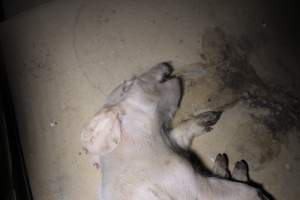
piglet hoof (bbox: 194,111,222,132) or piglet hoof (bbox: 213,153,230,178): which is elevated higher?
piglet hoof (bbox: 194,111,222,132)

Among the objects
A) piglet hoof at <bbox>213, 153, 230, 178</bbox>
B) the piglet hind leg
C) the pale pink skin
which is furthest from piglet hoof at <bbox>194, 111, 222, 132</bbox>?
the pale pink skin

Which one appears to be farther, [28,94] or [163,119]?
[28,94]

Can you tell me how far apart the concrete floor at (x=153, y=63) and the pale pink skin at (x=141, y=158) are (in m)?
0.34

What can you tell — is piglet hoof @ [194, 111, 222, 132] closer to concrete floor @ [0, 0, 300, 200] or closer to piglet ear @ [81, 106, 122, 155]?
concrete floor @ [0, 0, 300, 200]

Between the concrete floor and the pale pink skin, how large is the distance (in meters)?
0.34

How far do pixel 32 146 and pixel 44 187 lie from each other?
0.27 m

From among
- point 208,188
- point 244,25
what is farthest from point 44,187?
point 244,25

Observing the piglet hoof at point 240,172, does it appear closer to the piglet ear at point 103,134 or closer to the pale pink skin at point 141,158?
the pale pink skin at point 141,158

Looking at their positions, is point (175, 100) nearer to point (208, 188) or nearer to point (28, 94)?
point (208, 188)

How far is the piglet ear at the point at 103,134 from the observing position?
169cm

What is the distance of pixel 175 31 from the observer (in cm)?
236

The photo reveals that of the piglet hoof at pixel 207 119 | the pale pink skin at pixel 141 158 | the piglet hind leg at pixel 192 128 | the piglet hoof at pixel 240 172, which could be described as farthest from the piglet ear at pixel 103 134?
the piglet hoof at pixel 240 172

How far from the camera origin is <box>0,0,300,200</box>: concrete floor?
6.87 feet

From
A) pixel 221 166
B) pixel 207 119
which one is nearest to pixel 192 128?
pixel 207 119
